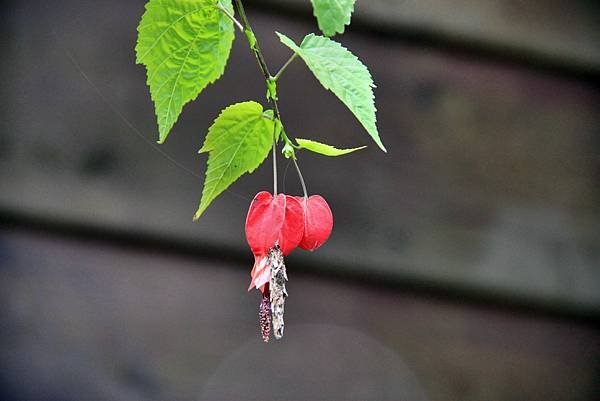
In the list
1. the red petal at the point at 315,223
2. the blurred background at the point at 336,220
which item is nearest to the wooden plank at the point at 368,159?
the blurred background at the point at 336,220

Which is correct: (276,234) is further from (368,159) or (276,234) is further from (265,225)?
(368,159)

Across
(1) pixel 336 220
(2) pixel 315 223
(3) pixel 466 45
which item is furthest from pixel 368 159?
(2) pixel 315 223

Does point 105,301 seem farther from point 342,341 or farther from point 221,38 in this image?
point 221,38

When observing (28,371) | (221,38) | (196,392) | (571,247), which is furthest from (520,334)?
(221,38)

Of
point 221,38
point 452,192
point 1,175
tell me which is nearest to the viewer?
point 221,38

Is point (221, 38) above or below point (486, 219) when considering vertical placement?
below

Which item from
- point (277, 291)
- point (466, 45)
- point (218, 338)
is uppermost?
point (466, 45)

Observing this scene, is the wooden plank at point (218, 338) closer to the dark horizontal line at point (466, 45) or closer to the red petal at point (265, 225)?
the dark horizontal line at point (466, 45)
